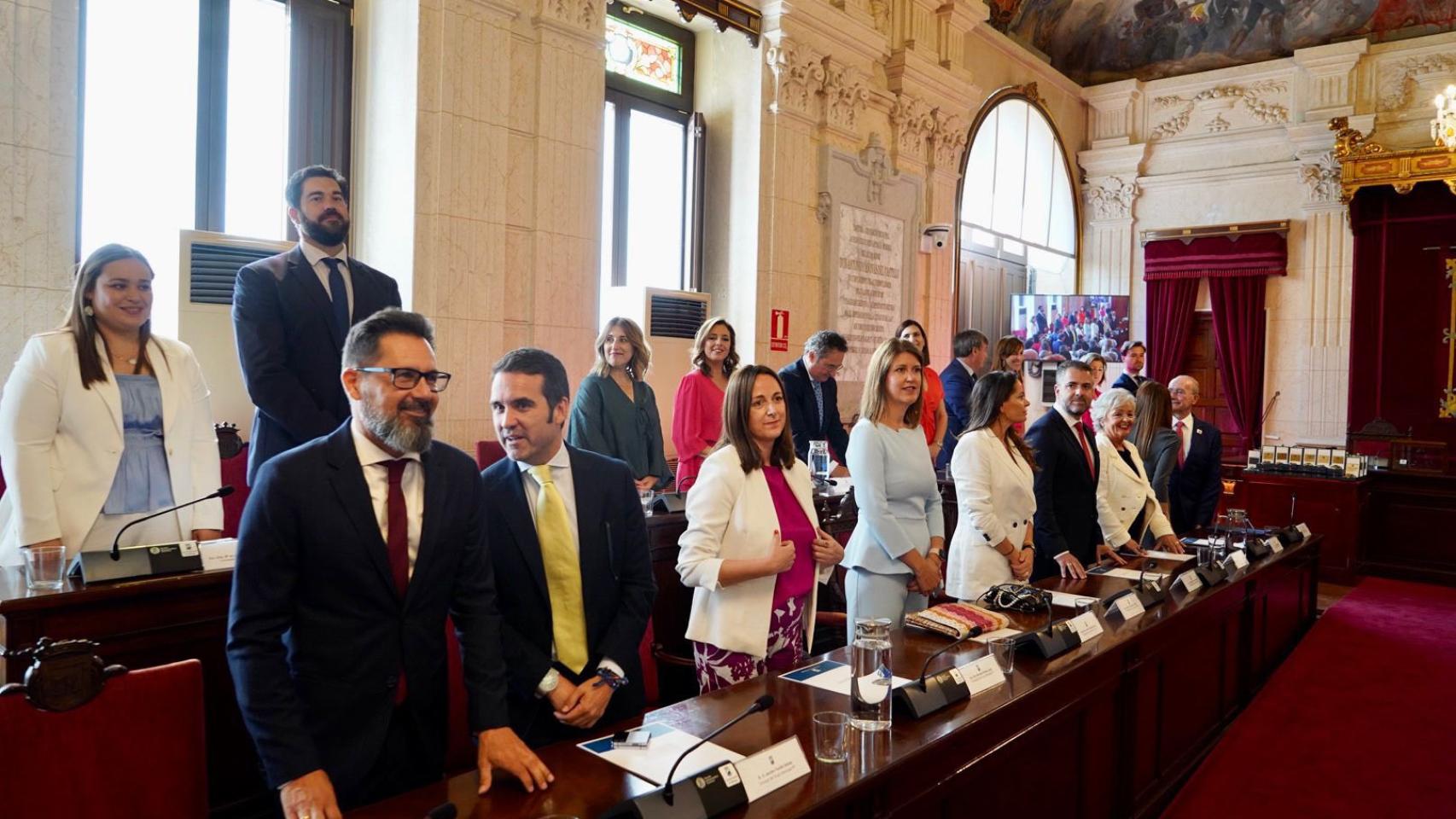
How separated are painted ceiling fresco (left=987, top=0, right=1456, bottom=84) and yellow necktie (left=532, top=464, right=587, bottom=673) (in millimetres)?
9971

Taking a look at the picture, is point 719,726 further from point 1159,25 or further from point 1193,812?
point 1159,25

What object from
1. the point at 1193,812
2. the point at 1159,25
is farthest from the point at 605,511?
the point at 1159,25

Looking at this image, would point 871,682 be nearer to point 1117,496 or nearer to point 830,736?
point 830,736

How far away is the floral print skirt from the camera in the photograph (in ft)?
9.07

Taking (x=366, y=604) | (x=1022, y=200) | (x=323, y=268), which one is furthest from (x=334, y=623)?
(x=1022, y=200)

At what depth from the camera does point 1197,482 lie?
5.70 metres

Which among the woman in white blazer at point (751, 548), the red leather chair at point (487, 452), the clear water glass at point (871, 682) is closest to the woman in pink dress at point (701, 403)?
the red leather chair at point (487, 452)

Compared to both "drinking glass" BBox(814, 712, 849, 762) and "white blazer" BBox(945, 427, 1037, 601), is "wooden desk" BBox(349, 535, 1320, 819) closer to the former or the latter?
"drinking glass" BBox(814, 712, 849, 762)

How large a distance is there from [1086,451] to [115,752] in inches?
145

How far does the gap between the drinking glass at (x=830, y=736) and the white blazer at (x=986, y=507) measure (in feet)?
6.28

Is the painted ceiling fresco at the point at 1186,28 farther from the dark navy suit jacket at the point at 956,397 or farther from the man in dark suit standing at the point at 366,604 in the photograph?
the man in dark suit standing at the point at 366,604

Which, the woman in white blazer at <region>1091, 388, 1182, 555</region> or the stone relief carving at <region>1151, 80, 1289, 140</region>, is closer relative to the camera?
the woman in white blazer at <region>1091, 388, 1182, 555</region>

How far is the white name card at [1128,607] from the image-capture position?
3176mm

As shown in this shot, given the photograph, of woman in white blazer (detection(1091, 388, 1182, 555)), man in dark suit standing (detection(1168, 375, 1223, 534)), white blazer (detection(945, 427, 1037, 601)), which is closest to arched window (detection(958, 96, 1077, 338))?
man in dark suit standing (detection(1168, 375, 1223, 534))
